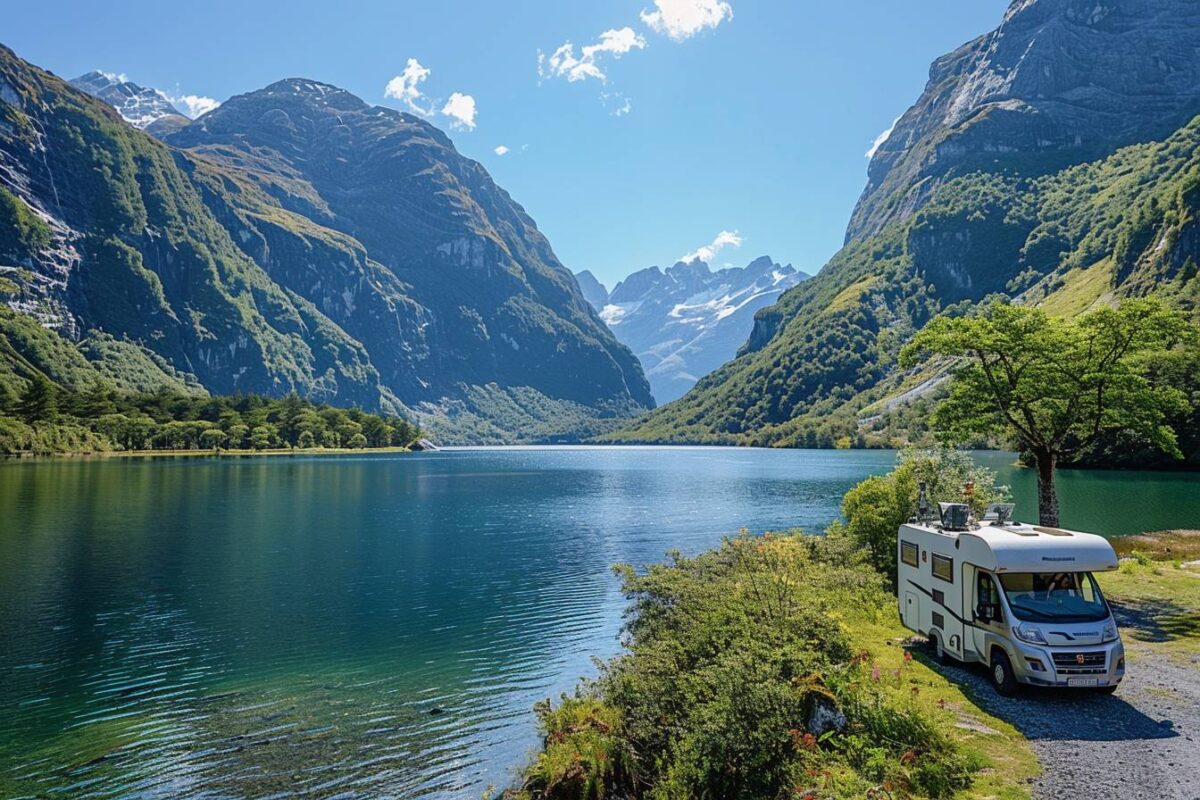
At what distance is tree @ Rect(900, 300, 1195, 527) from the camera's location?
31422 mm

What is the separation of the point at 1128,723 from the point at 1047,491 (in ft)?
60.9

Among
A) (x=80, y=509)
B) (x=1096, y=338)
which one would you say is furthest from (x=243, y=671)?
(x=80, y=509)

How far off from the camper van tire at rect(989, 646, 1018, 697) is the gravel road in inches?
9.6

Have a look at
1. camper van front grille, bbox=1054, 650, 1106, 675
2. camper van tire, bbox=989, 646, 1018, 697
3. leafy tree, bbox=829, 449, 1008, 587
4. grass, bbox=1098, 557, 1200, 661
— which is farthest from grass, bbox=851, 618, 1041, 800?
leafy tree, bbox=829, 449, 1008, 587

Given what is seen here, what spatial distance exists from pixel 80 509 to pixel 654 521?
61982 mm

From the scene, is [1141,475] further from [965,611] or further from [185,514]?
[185,514]

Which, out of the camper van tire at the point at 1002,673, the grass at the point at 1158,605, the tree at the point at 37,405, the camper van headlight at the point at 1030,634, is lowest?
the grass at the point at 1158,605

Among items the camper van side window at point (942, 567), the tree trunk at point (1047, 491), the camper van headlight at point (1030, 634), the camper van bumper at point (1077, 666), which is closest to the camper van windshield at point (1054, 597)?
the camper van headlight at point (1030, 634)

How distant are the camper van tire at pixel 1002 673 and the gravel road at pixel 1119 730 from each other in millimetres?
244

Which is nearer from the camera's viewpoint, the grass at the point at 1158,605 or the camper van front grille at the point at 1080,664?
the camper van front grille at the point at 1080,664

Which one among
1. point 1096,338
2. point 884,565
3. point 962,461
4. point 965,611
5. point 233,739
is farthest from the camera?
point 962,461

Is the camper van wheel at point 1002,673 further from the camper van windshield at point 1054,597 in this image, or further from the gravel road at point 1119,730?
the camper van windshield at point 1054,597

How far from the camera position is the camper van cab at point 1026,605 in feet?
59.5

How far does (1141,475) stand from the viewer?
375 ft
